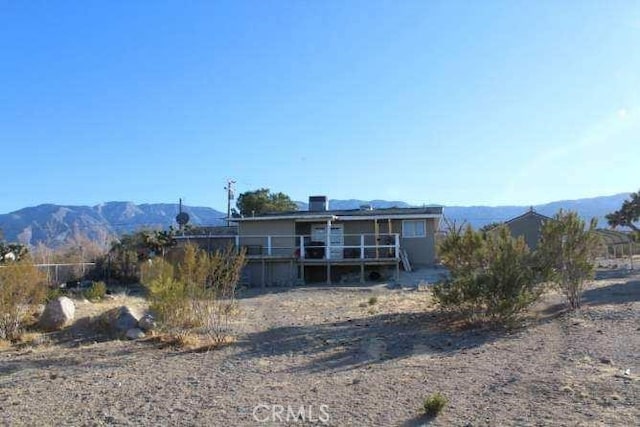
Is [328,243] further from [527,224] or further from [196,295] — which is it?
[527,224]

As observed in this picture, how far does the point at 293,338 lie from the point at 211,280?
201 cm

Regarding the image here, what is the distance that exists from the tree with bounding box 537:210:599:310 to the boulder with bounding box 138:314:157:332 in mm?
7986

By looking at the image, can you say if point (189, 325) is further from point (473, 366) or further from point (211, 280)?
point (473, 366)

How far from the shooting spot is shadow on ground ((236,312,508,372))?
937 cm

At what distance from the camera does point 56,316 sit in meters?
14.6

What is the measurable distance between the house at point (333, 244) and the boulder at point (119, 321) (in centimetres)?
1357

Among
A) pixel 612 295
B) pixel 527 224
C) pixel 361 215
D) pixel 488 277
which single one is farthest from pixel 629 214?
pixel 488 277

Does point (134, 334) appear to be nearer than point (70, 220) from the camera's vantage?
Yes

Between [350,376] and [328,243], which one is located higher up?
[328,243]

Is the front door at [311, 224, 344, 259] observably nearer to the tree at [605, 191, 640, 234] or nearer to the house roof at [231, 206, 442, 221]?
the house roof at [231, 206, 442, 221]

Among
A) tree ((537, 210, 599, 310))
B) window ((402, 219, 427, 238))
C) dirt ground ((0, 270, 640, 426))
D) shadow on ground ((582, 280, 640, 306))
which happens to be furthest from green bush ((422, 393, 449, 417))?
window ((402, 219, 427, 238))

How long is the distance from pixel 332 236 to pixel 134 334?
18.0 metres

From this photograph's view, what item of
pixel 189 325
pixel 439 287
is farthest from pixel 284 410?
pixel 439 287

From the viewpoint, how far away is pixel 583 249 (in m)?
12.7
